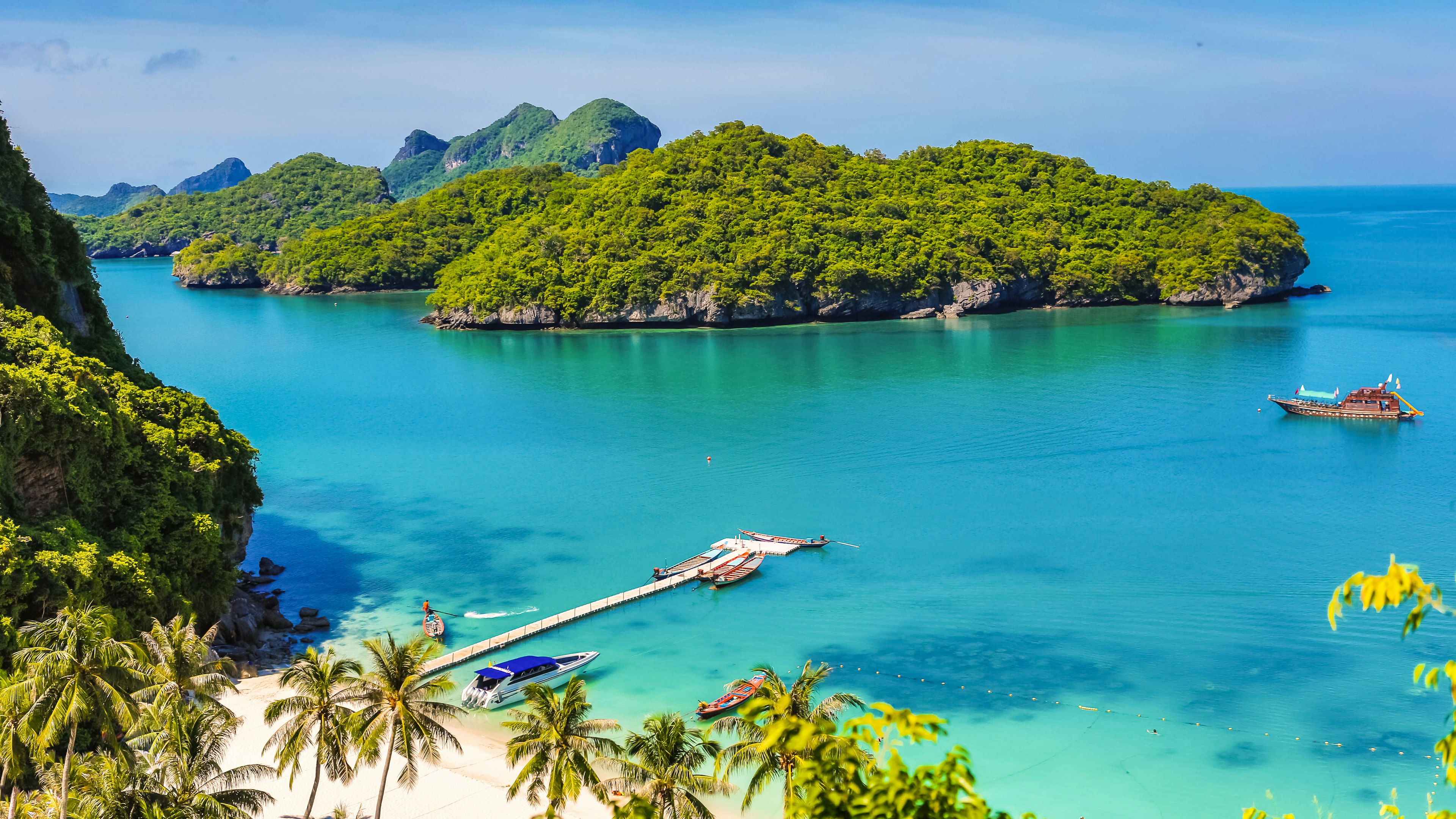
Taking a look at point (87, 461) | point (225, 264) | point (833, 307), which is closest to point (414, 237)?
point (225, 264)

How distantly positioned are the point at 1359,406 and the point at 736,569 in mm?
42892

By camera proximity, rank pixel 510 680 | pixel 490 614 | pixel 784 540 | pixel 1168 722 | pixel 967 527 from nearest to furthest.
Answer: pixel 1168 722
pixel 510 680
pixel 490 614
pixel 784 540
pixel 967 527

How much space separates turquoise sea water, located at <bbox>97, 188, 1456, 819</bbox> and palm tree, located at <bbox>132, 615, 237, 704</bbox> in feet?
36.8

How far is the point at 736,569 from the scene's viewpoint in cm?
3866

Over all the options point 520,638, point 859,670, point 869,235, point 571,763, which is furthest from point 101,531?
point 869,235

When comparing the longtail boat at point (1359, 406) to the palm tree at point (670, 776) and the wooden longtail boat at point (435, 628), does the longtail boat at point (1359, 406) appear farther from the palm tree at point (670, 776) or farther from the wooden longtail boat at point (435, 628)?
the palm tree at point (670, 776)

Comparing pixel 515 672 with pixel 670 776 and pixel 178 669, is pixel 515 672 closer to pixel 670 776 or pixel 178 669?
pixel 178 669

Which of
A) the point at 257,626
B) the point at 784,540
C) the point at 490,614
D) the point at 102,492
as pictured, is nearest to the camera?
the point at 102,492

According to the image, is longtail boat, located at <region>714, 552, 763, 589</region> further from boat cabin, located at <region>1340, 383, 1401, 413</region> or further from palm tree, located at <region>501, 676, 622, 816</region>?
boat cabin, located at <region>1340, 383, 1401, 413</region>

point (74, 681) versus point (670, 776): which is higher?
point (74, 681)

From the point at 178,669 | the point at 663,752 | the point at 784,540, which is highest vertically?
the point at 178,669

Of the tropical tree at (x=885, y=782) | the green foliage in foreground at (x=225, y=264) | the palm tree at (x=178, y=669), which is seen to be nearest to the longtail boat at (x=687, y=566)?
the palm tree at (x=178, y=669)

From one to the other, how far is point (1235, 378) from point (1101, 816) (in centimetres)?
5630

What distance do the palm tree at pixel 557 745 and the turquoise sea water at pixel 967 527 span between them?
10682 millimetres
